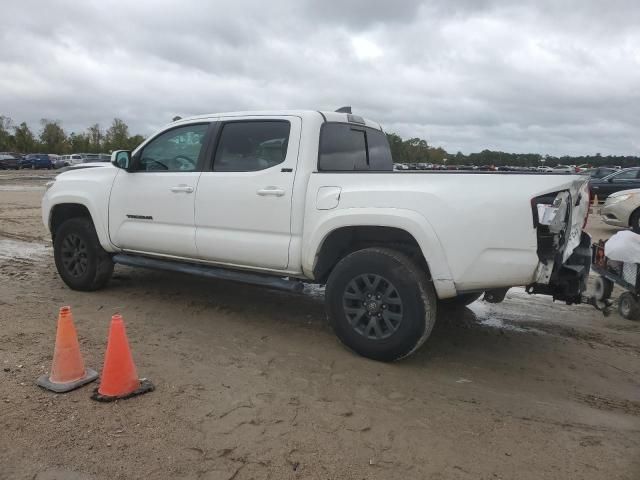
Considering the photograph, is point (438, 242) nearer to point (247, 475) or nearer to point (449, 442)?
point (449, 442)

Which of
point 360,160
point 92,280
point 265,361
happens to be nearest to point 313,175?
point 360,160

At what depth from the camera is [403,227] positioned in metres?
3.76

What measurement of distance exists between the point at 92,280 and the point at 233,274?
202cm

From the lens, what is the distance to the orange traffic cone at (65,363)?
346cm

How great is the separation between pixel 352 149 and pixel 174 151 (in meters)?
1.79

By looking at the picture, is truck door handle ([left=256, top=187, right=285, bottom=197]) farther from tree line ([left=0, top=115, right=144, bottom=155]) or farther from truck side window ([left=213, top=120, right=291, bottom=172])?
tree line ([left=0, top=115, right=144, bottom=155])

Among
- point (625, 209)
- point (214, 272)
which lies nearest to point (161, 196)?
point (214, 272)

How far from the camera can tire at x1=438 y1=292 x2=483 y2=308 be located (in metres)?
4.88

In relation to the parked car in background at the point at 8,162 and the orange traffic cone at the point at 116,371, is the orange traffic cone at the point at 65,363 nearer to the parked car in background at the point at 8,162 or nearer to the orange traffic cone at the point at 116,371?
the orange traffic cone at the point at 116,371

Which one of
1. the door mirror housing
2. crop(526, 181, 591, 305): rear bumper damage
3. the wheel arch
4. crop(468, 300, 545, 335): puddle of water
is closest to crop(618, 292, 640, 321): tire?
crop(468, 300, 545, 335): puddle of water

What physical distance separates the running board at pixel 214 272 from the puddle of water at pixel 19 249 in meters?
3.22

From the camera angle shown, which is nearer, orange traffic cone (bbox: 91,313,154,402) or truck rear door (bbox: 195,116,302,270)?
orange traffic cone (bbox: 91,313,154,402)

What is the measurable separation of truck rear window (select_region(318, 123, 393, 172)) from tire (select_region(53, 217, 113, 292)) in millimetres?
2856

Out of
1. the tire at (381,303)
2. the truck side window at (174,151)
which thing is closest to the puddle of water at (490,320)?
the tire at (381,303)
